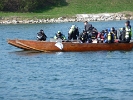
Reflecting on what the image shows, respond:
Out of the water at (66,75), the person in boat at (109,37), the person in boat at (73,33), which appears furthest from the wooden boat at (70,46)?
the person in boat at (73,33)

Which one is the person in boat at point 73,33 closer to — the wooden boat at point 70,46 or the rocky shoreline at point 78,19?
the wooden boat at point 70,46

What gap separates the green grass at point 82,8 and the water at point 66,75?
51.3 m

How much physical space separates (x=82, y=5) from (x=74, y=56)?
6270cm

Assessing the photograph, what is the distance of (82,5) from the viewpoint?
99.2m

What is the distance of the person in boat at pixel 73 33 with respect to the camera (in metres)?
41.6

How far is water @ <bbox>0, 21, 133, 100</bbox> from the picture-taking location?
79.9 feet

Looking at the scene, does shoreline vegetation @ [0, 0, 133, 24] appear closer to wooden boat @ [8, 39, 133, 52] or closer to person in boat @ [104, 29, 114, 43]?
wooden boat @ [8, 39, 133, 52]

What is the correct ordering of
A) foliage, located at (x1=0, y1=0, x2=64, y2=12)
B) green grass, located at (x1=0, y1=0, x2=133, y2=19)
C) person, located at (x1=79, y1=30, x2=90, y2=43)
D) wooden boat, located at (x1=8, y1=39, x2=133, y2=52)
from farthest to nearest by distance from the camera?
foliage, located at (x1=0, y1=0, x2=64, y2=12) < green grass, located at (x1=0, y1=0, x2=133, y2=19) < person, located at (x1=79, y1=30, x2=90, y2=43) < wooden boat, located at (x1=8, y1=39, x2=133, y2=52)

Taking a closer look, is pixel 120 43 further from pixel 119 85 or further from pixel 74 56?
pixel 119 85

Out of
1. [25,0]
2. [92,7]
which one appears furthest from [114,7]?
[25,0]

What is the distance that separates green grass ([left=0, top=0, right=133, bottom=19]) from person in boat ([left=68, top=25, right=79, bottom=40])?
47.5 m

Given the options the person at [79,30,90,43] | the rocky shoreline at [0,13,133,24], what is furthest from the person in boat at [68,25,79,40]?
the rocky shoreline at [0,13,133,24]

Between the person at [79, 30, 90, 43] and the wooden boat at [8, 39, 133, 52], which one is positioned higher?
the person at [79, 30, 90, 43]

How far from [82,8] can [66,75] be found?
68.4 m
